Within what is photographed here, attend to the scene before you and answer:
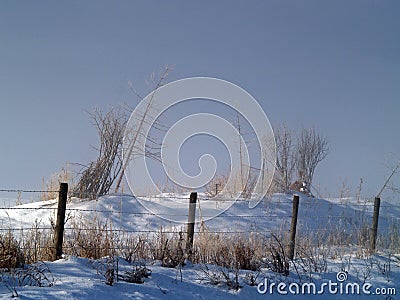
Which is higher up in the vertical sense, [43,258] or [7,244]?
[7,244]

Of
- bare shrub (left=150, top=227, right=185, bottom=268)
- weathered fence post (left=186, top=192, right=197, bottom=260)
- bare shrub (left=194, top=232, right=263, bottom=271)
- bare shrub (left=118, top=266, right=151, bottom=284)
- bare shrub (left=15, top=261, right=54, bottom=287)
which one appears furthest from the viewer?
weathered fence post (left=186, top=192, right=197, bottom=260)

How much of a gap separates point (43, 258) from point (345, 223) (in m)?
10.7

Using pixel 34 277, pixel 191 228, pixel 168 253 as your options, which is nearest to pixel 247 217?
pixel 191 228

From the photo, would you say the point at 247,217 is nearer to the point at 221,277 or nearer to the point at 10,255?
the point at 221,277

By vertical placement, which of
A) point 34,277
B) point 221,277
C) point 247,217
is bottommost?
point 247,217

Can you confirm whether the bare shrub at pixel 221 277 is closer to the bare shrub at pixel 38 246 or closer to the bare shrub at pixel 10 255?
the bare shrub at pixel 10 255

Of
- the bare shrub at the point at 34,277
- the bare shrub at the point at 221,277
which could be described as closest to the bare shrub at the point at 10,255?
the bare shrub at the point at 34,277

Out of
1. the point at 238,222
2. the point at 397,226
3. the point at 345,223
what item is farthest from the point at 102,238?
the point at 345,223

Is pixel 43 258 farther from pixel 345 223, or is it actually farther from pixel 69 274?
pixel 345 223

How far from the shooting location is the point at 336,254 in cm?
916

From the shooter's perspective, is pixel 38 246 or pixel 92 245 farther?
pixel 92 245

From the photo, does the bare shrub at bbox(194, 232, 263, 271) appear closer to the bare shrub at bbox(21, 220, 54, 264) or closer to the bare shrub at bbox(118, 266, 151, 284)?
the bare shrub at bbox(118, 266, 151, 284)

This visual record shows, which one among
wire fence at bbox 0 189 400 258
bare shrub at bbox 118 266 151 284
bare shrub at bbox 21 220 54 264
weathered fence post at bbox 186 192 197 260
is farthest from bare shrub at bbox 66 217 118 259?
wire fence at bbox 0 189 400 258

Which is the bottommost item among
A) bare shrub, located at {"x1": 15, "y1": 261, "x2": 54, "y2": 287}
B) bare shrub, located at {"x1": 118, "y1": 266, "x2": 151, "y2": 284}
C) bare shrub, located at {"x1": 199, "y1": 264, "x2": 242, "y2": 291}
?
bare shrub, located at {"x1": 199, "y1": 264, "x2": 242, "y2": 291}
